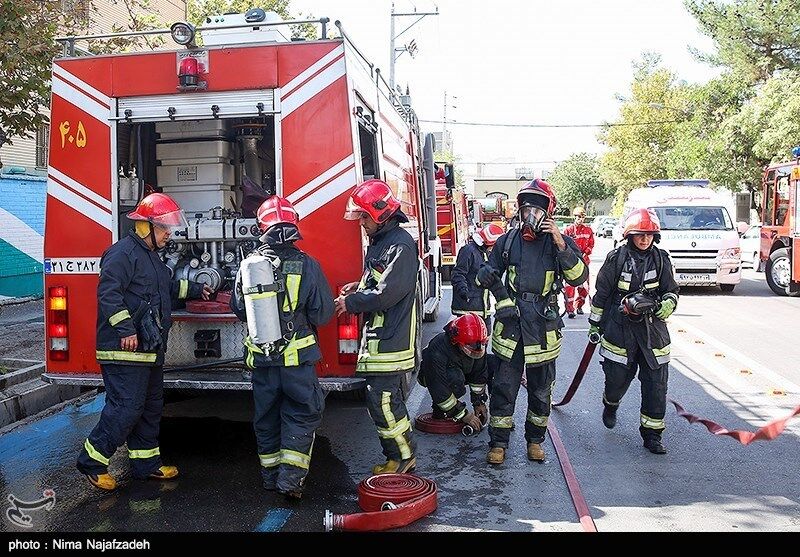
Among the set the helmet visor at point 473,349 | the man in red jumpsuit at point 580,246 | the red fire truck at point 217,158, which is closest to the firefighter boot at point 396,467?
the red fire truck at point 217,158

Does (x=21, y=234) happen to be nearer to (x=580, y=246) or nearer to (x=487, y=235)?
(x=487, y=235)

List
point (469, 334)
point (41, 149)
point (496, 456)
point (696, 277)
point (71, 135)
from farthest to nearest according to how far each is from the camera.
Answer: point (41, 149)
point (696, 277)
point (469, 334)
point (71, 135)
point (496, 456)

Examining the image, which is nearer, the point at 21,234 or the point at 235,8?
the point at 21,234

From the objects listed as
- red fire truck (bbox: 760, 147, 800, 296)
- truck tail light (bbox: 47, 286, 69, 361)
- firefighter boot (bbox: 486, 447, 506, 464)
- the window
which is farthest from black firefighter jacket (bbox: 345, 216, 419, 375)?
the window

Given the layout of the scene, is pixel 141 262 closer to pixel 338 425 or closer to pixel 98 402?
pixel 338 425

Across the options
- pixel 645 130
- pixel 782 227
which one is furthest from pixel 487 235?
pixel 645 130

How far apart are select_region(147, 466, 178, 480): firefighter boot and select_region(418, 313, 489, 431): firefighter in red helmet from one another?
6.49 ft

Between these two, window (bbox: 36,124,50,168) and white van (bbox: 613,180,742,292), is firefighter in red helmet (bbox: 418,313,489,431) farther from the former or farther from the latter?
window (bbox: 36,124,50,168)

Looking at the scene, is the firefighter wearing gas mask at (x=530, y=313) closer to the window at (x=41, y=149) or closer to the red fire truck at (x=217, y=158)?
the red fire truck at (x=217, y=158)

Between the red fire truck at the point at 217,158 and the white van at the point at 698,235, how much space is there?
10.1 meters

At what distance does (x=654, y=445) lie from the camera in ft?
18.1

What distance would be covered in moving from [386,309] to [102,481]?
2016mm

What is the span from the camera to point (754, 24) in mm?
24719
